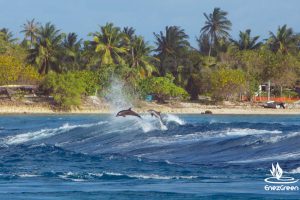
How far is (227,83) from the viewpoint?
84.8 m

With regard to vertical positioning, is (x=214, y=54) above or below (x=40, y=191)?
above

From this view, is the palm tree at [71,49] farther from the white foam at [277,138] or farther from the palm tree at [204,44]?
the white foam at [277,138]

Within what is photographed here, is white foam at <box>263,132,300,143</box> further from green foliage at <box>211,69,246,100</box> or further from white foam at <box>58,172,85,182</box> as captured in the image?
green foliage at <box>211,69,246,100</box>

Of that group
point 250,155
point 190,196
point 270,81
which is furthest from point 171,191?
point 270,81

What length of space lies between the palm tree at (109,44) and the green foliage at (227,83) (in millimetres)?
10681

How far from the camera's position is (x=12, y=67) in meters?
84.1

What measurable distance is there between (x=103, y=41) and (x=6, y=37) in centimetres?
2661

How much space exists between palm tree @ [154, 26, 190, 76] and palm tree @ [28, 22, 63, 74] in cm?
1401

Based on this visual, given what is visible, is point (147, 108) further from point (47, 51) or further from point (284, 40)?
point (284, 40)

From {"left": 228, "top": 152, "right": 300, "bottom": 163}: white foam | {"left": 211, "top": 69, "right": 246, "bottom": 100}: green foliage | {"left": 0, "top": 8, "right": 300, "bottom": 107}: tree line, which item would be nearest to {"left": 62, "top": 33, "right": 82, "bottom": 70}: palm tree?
{"left": 0, "top": 8, "right": 300, "bottom": 107}: tree line

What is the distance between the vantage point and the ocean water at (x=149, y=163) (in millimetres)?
15594

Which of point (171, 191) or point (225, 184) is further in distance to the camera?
point (225, 184)

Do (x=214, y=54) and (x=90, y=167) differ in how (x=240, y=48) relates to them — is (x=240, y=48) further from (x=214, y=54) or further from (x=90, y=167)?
(x=90, y=167)

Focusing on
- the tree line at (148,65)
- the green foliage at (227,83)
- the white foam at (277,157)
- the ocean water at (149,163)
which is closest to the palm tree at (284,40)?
the tree line at (148,65)
